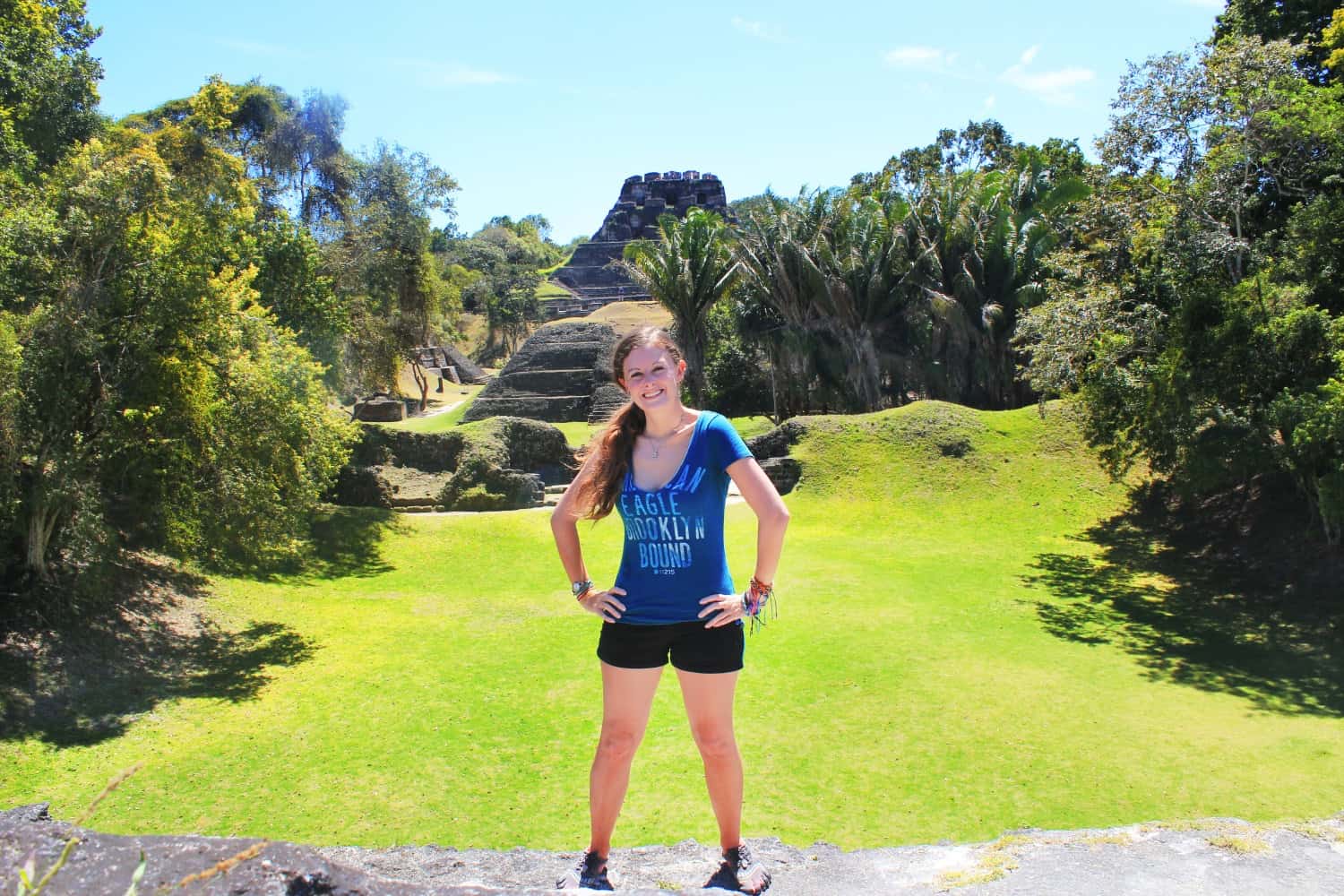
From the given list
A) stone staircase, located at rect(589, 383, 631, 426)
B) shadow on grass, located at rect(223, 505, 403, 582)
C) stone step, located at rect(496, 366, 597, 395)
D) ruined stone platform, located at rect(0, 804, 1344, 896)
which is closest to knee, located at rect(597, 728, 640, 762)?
ruined stone platform, located at rect(0, 804, 1344, 896)

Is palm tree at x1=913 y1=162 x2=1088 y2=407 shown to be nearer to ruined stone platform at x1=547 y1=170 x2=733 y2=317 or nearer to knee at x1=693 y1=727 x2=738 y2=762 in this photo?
knee at x1=693 y1=727 x2=738 y2=762

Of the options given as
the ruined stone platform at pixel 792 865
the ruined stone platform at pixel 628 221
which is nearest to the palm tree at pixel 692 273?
the ruined stone platform at pixel 792 865

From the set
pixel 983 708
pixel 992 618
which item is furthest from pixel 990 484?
pixel 983 708

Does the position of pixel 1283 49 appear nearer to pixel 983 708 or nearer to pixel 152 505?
pixel 983 708

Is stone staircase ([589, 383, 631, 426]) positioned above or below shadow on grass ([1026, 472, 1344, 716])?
above

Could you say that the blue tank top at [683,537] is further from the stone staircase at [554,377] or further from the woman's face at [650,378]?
the stone staircase at [554,377]

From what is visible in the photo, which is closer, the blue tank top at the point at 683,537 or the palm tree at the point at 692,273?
the blue tank top at the point at 683,537

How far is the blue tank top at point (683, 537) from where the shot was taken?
3498 mm

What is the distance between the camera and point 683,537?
3514 millimetres

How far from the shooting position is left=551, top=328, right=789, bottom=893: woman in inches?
137

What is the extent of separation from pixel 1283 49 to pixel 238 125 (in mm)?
39234

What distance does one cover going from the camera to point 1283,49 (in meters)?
11.3

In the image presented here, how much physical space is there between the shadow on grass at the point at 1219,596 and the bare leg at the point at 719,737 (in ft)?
22.2

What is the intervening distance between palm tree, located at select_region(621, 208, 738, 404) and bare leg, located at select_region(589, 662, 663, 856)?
891 inches
